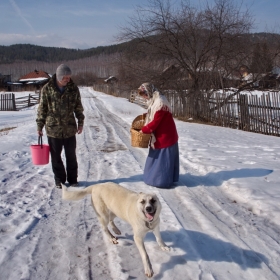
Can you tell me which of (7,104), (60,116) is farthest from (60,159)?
(7,104)

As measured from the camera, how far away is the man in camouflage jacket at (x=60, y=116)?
200 inches

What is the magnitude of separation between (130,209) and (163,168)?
214cm

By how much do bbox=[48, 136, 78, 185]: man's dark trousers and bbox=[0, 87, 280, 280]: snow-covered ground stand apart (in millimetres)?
245

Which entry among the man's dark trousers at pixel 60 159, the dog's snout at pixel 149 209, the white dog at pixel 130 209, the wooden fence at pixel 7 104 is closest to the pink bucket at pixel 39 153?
the man's dark trousers at pixel 60 159

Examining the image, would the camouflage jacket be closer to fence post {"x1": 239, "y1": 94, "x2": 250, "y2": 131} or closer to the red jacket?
the red jacket

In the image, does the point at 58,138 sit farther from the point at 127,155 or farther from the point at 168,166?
the point at 127,155

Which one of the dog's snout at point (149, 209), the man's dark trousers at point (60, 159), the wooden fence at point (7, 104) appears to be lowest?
→ the dog's snout at point (149, 209)

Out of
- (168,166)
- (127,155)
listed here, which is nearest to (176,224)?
(168,166)

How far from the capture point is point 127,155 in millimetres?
7609

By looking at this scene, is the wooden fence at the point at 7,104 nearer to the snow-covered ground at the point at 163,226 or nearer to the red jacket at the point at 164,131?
the snow-covered ground at the point at 163,226

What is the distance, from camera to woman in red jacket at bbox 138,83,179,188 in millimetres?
5168

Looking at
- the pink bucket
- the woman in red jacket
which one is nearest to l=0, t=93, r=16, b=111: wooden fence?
the pink bucket

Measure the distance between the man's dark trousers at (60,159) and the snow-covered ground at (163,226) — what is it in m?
0.24

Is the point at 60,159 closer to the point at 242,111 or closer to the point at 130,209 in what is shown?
the point at 130,209
